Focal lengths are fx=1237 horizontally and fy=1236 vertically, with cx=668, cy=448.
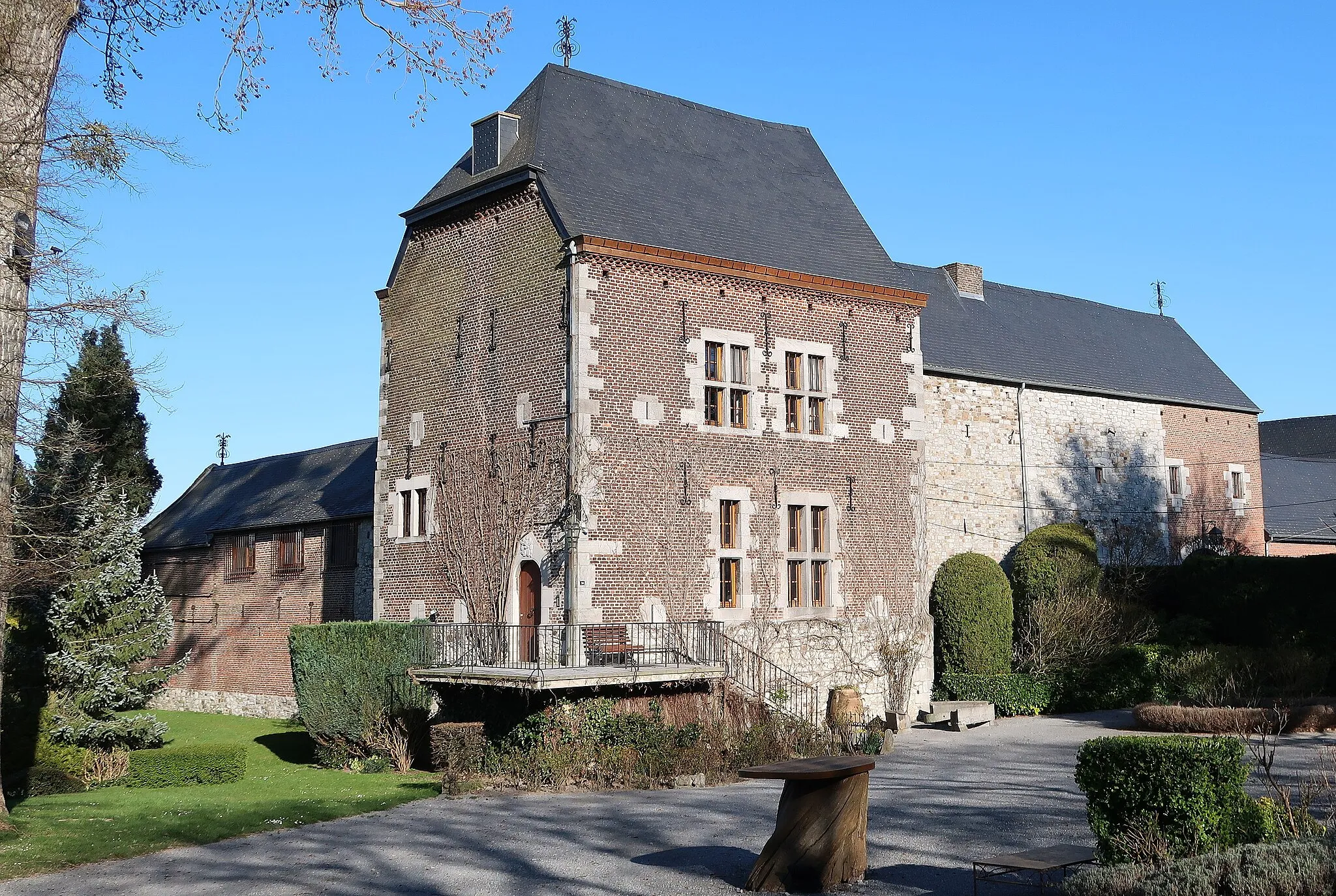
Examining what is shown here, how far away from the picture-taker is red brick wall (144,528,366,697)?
2972 cm

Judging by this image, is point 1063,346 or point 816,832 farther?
point 1063,346

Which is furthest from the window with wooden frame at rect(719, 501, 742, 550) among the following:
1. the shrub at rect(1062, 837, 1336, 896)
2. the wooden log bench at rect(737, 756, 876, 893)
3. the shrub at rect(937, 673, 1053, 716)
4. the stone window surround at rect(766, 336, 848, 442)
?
the shrub at rect(1062, 837, 1336, 896)

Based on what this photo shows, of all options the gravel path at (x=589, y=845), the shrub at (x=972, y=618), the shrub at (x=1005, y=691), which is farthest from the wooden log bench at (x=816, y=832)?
the shrub at (x=972, y=618)

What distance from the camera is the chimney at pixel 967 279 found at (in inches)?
1300

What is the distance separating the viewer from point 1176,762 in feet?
30.8

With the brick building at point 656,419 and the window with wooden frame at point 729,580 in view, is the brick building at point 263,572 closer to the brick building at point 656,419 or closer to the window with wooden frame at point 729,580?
the brick building at point 656,419

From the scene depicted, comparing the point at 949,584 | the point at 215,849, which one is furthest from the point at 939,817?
the point at 949,584

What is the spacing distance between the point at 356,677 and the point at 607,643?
4285 millimetres

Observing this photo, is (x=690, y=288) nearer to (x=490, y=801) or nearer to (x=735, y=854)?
(x=490, y=801)

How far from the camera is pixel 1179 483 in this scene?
108 feet

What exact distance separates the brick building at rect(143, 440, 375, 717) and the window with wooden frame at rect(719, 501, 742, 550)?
9517mm

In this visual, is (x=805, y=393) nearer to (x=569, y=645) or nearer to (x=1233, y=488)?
(x=569, y=645)

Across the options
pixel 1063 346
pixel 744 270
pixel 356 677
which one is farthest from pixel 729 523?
pixel 1063 346

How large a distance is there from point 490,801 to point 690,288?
9968 millimetres
